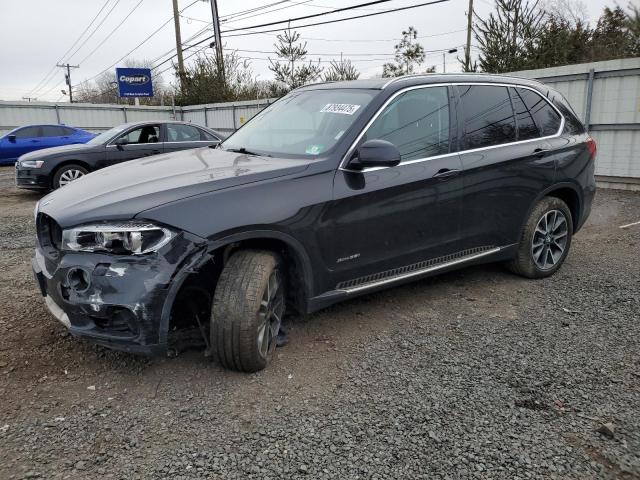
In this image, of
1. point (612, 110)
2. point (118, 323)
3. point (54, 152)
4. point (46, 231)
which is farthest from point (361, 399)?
point (54, 152)

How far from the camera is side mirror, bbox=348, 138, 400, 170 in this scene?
126 inches

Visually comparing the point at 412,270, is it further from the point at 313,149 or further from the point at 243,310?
the point at 243,310

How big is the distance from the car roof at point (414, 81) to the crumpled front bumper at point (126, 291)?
6.16 ft

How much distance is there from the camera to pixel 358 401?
2826mm

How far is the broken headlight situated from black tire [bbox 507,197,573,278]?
319 centimetres

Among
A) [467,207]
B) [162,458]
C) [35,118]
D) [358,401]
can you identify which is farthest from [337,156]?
[35,118]

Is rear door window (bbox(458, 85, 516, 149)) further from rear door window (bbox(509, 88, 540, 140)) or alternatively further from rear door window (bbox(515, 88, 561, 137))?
rear door window (bbox(515, 88, 561, 137))

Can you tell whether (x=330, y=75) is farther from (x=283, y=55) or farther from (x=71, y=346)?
(x=71, y=346)

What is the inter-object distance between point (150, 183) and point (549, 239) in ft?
11.7

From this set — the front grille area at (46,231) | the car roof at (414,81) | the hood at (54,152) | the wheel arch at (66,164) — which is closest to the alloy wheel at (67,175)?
the wheel arch at (66,164)

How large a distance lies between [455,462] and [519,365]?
110 cm

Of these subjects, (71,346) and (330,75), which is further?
(330,75)

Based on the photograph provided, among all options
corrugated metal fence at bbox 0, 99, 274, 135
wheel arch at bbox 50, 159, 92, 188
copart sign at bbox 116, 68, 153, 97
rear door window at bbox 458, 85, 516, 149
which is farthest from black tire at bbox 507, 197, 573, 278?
copart sign at bbox 116, 68, 153, 97

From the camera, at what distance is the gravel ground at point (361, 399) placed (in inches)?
92.4
